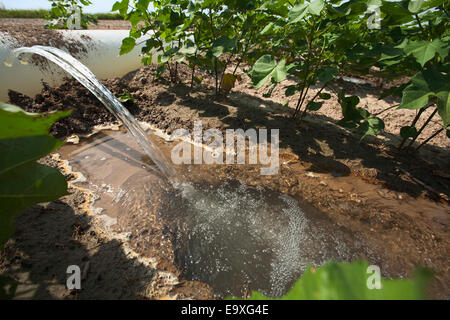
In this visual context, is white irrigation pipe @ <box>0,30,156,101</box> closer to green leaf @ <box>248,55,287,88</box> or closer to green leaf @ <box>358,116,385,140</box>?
green leaf @ <box>248,55,287,88</box>

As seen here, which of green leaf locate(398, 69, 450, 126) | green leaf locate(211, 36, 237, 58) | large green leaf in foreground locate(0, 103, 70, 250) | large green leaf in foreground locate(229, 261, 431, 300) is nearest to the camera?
large green leaf in foreground locate(229, 261, 431, 300)

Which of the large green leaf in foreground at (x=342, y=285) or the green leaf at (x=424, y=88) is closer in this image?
the large green leaf in foreground at (x=342, y=285)

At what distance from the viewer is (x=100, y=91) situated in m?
2.59

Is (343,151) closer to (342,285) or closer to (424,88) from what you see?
(424,88)

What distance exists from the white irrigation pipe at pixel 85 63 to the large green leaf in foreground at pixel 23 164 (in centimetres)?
A: 284

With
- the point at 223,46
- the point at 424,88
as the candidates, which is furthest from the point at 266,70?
the point at 424,88

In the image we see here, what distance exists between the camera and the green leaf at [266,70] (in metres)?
1.90

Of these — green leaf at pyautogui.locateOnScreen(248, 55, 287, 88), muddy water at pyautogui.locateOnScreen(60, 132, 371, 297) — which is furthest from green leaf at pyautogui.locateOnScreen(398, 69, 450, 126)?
muddy water at pyautogui.locateOnScreen(60, 132, 371, 297)

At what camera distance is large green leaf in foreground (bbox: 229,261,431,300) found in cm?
24

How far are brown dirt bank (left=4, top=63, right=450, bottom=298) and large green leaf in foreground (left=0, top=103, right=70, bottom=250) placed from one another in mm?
1356

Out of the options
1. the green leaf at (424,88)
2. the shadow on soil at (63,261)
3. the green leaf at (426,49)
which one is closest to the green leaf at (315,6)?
the green leaf at (426,49)

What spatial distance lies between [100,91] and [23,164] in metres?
2.25

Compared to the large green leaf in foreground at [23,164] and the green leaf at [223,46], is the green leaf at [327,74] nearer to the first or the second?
the green leaf at [223,46]
